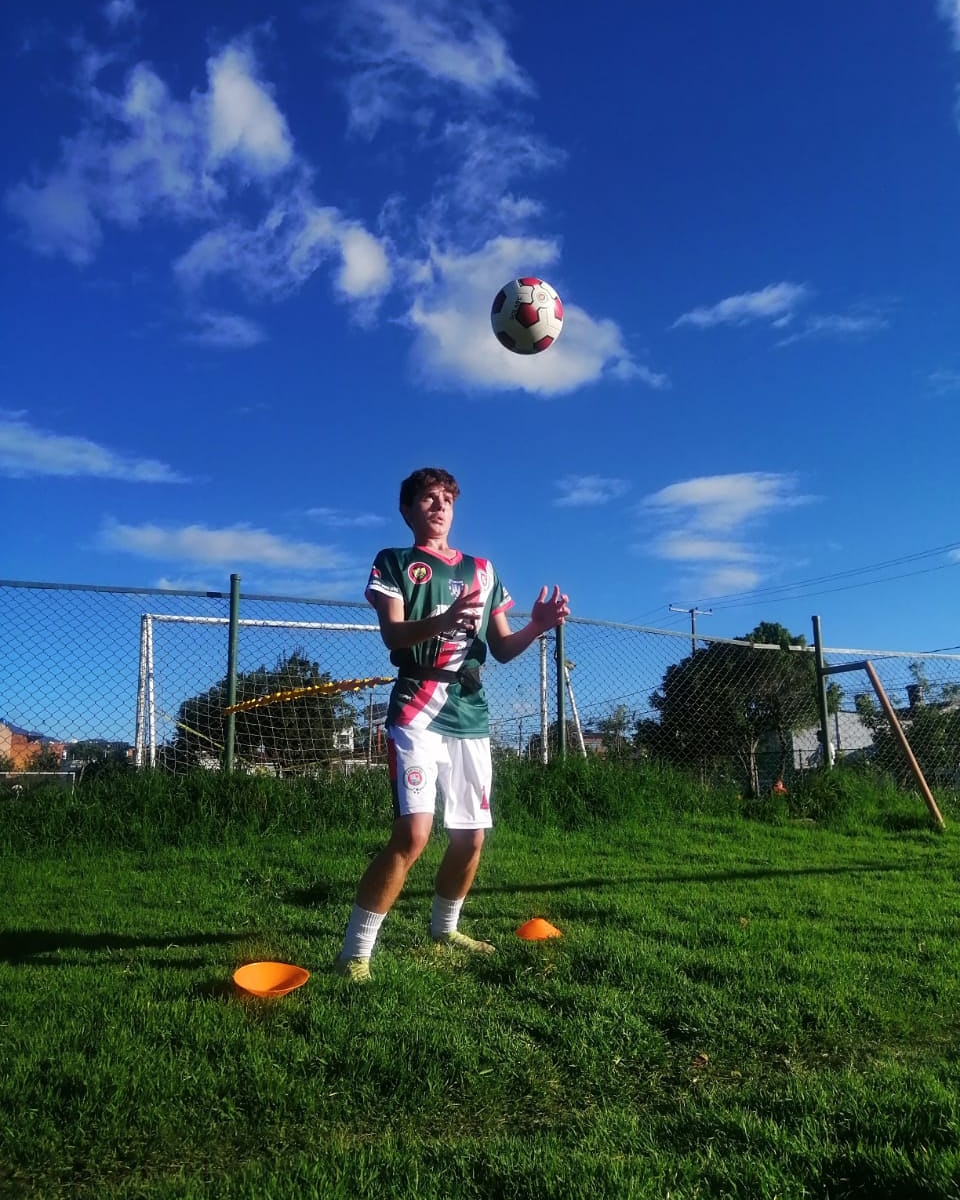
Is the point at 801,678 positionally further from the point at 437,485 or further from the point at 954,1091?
the point at 954,1091

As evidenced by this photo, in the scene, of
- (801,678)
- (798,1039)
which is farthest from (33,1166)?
(801,678)

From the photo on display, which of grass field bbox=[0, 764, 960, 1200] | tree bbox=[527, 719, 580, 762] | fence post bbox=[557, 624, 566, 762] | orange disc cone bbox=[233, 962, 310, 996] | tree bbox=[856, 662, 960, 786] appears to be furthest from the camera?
tree bbox=[856, 662, 960, 786]

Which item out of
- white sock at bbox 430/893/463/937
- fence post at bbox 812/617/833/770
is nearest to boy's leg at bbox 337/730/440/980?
white sock at bbox 430/893/463/937

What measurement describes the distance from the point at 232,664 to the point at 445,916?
4.31m

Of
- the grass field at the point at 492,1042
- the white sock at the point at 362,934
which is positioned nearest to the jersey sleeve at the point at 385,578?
the white sock at the point at 362,934

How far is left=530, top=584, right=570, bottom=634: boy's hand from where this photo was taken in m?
3.72

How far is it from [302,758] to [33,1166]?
6984 millimetres

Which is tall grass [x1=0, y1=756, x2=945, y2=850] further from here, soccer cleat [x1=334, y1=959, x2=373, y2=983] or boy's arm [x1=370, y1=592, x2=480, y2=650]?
boy's arm [x1=370, y1=592, x2=480, y2=650]

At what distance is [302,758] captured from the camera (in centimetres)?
891

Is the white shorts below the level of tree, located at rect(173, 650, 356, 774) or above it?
below

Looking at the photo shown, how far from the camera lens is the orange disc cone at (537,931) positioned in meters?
3.93

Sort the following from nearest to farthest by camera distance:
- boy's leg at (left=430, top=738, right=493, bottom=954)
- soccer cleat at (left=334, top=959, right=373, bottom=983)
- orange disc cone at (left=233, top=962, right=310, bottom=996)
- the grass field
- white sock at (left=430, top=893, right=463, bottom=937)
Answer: the grass field → orange disc cone at (left=233, top=962, right=310, bottom=996) → soccer cleat at (left=334, top=959, right=373, bottom=983) → boy's leg at (left=430, top=738, right=493, bottom=954) → white sock at (left=430, top=893, right=463, bottom=937)

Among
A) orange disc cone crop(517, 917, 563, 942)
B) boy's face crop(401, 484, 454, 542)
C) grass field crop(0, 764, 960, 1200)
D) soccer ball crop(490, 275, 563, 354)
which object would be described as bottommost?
grass field crop(0, 764, 960, 1200)

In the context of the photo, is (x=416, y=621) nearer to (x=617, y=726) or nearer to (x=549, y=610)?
(x=549, y=610)
